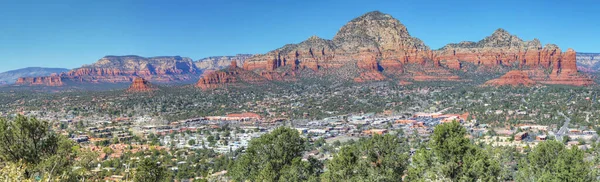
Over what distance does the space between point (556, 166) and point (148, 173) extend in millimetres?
22691

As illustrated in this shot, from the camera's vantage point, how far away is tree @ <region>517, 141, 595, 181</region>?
2472 centimetres

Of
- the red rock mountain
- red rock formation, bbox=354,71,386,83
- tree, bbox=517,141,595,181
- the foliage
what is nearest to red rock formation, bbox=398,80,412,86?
the red rock mountain

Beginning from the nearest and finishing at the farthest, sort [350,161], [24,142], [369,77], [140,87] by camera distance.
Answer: [24,142], [350,161], [140,87], [369,77]

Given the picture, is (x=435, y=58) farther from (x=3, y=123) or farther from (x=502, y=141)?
(x=3, y=123)

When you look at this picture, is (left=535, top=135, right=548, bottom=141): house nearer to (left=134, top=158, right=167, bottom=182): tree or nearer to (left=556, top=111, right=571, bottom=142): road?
(left=556, top=111, right=571, bottom=142): road

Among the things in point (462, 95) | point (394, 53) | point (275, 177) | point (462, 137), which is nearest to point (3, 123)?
point (275, 177)

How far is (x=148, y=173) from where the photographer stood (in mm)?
22203

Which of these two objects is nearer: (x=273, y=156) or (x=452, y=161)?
(x=452, y=161)

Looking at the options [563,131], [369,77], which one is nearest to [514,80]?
[369,77]

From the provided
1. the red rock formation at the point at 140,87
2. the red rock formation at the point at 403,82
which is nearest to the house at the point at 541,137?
the red rock formation at the point at 403,82

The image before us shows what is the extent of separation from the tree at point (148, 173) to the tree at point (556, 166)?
2048cm

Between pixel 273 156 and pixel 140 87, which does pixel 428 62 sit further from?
pixel 273 156

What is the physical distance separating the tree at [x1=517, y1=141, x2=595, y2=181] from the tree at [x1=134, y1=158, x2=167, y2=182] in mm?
20481

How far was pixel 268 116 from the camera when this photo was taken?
115 m
